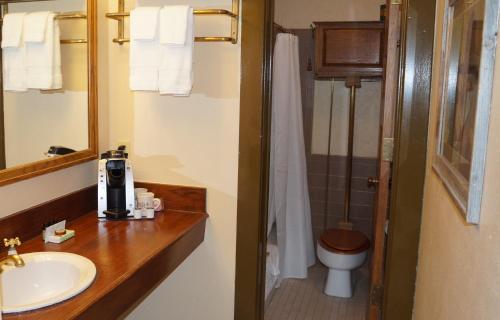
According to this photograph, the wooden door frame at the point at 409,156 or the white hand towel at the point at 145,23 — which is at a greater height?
the white hand towel at the point at 145,23

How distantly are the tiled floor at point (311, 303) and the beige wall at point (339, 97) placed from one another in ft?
3.67

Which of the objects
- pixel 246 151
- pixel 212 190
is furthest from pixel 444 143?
pixel 212 190

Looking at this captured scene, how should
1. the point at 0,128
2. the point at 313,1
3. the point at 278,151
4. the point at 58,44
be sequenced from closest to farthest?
the point at 0,128 < the point at 58,44 < the point at 278,151 < the point at 313,1

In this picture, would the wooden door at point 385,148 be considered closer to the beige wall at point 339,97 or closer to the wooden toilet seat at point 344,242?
the wooden toilet seat at point 344,242

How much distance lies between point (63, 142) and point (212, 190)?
72 cm

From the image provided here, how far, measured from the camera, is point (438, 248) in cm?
155

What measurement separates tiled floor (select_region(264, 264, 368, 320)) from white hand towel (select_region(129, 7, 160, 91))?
185 centimetres

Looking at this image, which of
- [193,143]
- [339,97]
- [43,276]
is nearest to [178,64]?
[193,143]

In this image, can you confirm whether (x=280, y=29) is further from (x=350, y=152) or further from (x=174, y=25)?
(x=174, y=25)

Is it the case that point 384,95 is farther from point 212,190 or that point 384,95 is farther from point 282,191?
point 282,191

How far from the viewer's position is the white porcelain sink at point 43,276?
154cm

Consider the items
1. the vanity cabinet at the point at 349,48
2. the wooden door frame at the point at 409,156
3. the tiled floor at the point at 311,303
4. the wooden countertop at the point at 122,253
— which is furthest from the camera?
the vanity cabinet at the point at 349,48

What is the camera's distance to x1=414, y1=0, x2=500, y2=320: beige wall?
2.90ft

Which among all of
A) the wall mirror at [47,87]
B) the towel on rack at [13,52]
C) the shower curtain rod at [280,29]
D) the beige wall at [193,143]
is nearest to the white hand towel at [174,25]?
the beige wall at [193,143]
